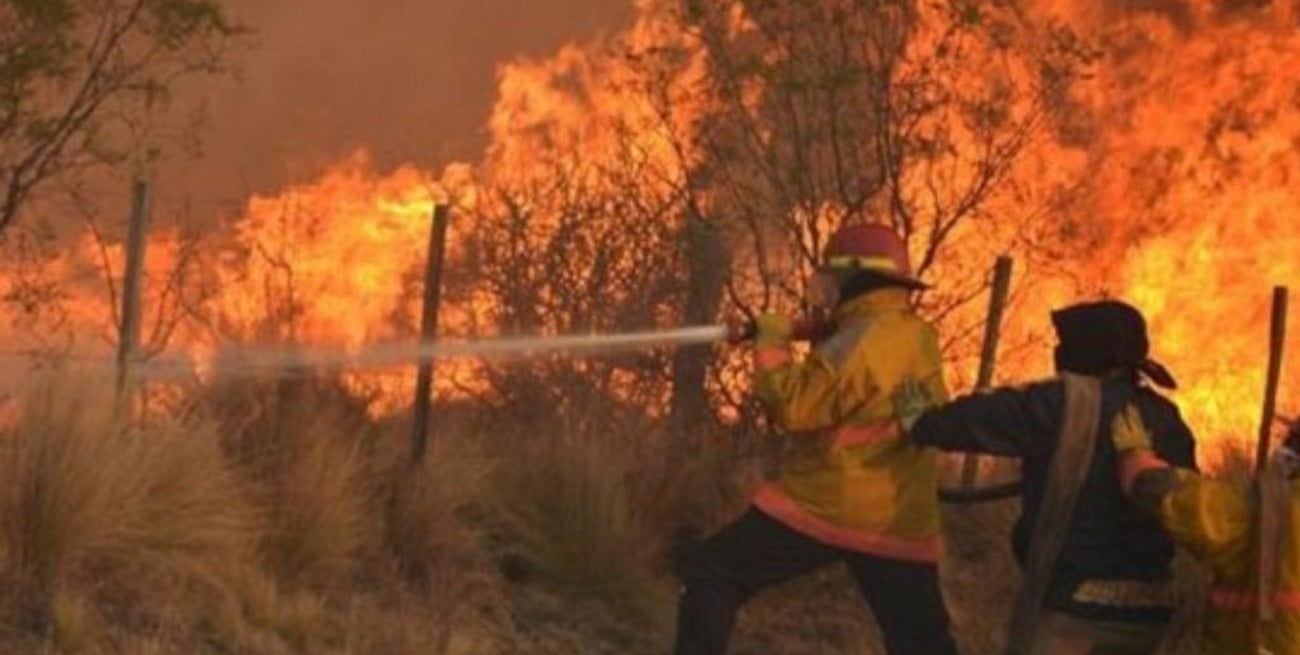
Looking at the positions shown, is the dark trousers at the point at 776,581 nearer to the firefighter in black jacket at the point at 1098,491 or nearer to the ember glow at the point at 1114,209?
the firefighter in black jacket at the point at 1098,491

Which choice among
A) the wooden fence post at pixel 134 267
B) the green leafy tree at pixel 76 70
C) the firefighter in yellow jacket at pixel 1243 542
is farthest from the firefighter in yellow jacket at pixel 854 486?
the green leafy tree at pixel 76 70

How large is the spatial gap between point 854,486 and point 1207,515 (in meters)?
1.59

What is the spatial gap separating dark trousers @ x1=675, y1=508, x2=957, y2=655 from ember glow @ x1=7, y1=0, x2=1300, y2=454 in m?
4.94

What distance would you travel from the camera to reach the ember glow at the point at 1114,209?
11.9 m

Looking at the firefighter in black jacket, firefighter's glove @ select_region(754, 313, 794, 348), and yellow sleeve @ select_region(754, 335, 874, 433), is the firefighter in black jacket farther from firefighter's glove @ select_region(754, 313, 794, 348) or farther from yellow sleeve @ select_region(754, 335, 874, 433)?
firefighter's glove @ select_region(754, 313, 794, 348)

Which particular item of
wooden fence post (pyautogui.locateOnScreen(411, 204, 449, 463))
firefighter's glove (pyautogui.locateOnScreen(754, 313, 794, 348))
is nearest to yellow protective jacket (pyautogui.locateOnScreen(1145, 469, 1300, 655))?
firefighter's glove (pyautogui.locateOnScreen(754, 313, 794, 348))

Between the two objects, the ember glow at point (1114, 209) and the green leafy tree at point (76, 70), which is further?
the ember glow at point (1114, 209)

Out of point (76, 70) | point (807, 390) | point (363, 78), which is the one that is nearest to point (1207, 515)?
point (807, 390)

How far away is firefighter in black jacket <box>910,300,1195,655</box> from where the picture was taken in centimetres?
509

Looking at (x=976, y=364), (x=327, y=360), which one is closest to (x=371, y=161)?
(x=976, y=364)

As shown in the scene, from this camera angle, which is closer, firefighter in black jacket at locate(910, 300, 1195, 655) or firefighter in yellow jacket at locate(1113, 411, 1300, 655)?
firefighter in yellow jacket at locate(1113, 411, 1300, 655)

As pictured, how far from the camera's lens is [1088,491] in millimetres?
5102

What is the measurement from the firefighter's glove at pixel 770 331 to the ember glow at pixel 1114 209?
4982 millimetres

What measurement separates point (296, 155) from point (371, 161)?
74.7 inches
